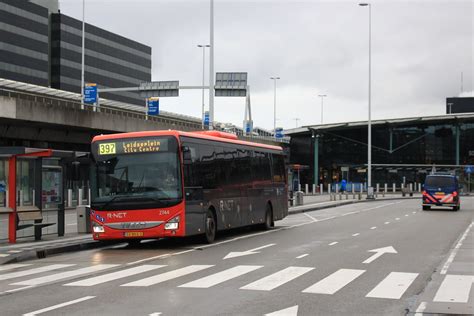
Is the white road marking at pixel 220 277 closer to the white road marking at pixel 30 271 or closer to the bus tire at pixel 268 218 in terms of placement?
the white road marking at pixel 30 271

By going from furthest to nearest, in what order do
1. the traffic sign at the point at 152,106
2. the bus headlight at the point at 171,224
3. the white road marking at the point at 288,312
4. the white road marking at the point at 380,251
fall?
the traffic sign at the point at 152,106 < the bus headlight at the point at 171,224 < the white road marking at the point at 380,251 < the white road marking at the point at 288,312

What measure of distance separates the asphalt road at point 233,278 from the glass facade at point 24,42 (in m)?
95.0

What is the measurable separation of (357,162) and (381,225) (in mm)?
66859

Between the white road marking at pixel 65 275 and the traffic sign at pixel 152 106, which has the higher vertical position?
the traffic sign at pixel 152 106

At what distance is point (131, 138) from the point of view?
17.5 metres

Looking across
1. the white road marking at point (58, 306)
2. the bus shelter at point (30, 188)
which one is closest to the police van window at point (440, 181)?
the bus shelter at point (30, 188)

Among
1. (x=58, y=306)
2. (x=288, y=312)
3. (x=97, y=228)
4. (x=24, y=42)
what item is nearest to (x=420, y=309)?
(x=288, y=312)

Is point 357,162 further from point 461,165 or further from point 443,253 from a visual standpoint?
point 443,253

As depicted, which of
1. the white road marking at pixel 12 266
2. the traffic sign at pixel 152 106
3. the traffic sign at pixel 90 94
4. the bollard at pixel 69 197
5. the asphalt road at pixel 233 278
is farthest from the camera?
the traffic sign at pixel 152 106

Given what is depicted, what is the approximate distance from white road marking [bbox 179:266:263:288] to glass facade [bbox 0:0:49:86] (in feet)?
329

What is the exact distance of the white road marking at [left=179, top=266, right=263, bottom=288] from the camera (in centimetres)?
1099

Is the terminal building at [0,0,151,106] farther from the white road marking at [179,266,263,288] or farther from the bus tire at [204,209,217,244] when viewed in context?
the white road marking at [179,266,263,288]

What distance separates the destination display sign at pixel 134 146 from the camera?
56.9ft

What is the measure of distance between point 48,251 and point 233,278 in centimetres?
646
